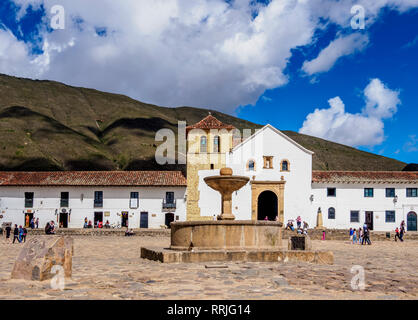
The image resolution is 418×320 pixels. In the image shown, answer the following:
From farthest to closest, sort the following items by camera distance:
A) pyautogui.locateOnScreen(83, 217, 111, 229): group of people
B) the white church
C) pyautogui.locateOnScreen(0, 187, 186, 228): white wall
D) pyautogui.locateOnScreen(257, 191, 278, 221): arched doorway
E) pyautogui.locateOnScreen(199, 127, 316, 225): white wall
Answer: pyautogui.locateOnScreen(257, 191, 278, 221): arched doorway < pyautogui.locateOnScreen(0, 187, 186, 228): white wall < the white church < pyautogui.locateOnScreen(199, 127, 316, 225): white wall < pyautogui.locateOnScreen(83, 217, 111, 229): group of people

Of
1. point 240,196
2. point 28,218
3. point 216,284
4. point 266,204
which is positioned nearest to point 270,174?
point 240,196

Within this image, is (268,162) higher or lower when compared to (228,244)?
higher

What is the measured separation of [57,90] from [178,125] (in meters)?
33.4

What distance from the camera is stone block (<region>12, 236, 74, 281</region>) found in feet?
24.5

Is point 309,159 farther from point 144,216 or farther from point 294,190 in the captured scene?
point 144,216

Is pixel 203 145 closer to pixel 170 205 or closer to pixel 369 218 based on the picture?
pixel 170 205

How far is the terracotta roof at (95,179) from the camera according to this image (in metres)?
38.6

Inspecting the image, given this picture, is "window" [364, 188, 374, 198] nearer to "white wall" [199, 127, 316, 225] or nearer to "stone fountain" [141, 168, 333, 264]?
"white wall" [199, 127, 316, 225]

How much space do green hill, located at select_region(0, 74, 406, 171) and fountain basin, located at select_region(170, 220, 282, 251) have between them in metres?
53.2

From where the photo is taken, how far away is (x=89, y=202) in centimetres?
3866

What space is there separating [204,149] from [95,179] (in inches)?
389

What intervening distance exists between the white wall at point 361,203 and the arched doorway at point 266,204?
3991 mm

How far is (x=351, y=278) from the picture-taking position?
8.25 metres

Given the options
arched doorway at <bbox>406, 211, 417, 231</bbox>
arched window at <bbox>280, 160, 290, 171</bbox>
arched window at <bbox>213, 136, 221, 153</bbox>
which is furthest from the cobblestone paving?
arched doorway at <bbox>406, 211, 417, 231</bbox>
